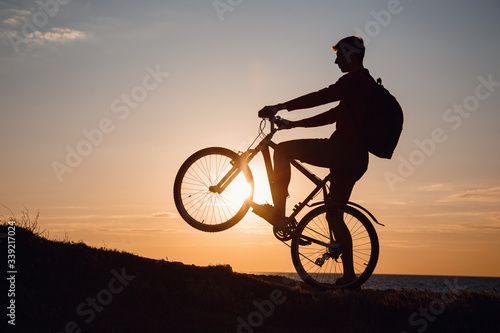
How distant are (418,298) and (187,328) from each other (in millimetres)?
4334

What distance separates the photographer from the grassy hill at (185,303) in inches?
281

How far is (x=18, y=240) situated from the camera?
929 centimetres

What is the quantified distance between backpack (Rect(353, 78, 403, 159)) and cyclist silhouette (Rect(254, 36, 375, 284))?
0.11 metres

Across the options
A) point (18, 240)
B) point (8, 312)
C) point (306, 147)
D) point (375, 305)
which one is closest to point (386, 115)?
point (306, 147)

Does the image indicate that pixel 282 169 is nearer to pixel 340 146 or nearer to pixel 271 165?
pixel 271 165

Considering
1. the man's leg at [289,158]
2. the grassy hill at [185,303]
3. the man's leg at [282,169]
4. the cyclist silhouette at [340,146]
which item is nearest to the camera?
the grassy hill at [185,303]

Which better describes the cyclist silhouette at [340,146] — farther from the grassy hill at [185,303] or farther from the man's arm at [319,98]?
the grassy hill at [185,303]

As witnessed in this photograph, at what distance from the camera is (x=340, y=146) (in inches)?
304

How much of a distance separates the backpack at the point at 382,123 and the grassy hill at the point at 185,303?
266cm

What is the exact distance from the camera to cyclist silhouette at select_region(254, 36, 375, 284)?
758cm

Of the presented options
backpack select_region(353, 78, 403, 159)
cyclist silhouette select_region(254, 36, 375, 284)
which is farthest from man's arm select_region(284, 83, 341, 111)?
backpack select_region(353, 78, 403, 159)

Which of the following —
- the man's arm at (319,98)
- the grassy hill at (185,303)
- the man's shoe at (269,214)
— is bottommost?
the grassy hill at (185,303)

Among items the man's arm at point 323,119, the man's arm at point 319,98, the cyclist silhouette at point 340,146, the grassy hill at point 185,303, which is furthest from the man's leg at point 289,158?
the grassy hill at point 185,303

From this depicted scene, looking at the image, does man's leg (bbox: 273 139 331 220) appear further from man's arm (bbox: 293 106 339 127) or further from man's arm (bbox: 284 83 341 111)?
man's arm (bbox: 293 106 339 127)
